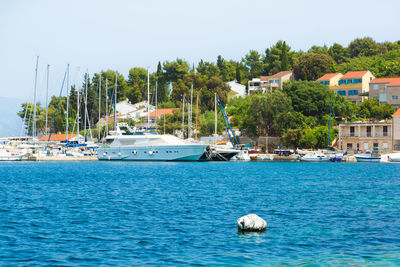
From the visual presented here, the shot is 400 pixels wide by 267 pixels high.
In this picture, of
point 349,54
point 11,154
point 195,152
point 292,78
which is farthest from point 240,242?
point 349,54

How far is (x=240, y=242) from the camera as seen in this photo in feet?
60.5

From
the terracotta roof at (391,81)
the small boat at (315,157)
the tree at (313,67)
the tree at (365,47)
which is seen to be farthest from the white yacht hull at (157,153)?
the tree at (365,47)

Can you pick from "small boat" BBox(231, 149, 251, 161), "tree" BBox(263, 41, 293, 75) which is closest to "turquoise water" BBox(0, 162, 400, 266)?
"small boat" BBox(231, 149, 251, 161)

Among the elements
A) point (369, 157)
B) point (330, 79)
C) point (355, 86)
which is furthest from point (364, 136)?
point (330, 79)

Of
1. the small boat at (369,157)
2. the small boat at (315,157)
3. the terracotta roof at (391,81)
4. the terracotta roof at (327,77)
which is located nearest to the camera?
the small boat at (369,157)

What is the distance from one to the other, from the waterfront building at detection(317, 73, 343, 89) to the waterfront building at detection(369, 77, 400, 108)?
34.9 feet

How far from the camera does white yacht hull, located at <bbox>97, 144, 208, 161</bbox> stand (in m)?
84.4

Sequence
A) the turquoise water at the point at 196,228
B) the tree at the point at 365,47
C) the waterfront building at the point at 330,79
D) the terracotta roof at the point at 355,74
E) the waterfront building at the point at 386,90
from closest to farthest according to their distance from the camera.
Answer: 1. the turquoise water at the point at 196,228
2. the waterfront building at the point at 386,90
3. the terracotta roof at the point at 355,74
4. the waterfront building at the point at 330,79
5. the tree at the point at 365,47

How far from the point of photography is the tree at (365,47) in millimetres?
138625

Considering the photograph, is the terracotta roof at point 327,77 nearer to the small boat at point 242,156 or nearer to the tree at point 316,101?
the tree at point 316,101

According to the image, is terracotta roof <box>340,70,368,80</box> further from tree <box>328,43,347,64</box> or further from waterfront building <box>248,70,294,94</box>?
tree <box>328,43,347,64</box>

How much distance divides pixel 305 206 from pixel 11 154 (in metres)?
81.4

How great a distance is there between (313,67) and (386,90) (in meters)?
26.9

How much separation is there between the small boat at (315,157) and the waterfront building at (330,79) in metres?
30.4
